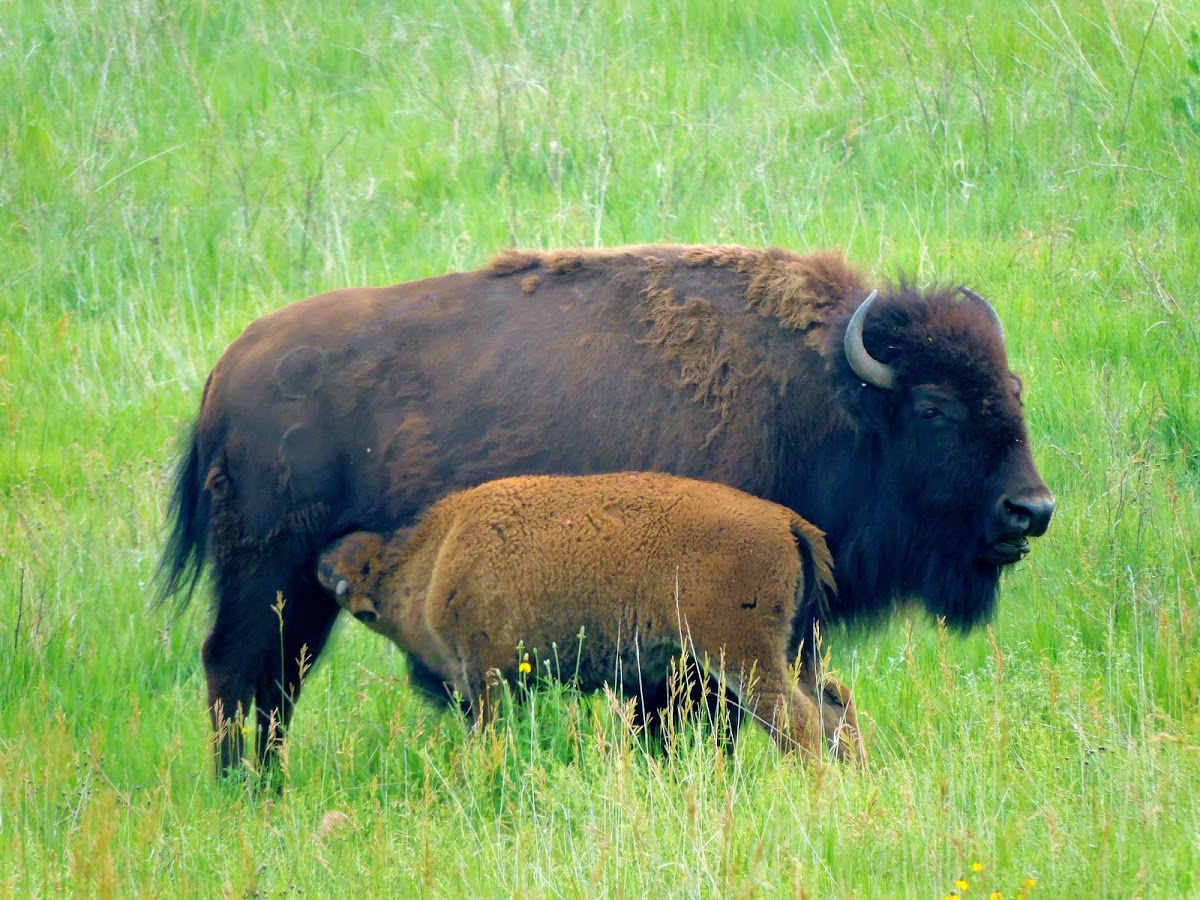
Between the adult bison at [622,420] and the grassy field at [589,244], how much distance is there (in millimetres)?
420

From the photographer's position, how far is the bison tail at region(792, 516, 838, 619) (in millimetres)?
5047

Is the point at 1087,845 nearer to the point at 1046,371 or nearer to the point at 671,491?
the point at 671,491

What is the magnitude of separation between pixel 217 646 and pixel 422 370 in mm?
1310

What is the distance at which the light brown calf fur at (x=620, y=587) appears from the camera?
4.79 metres

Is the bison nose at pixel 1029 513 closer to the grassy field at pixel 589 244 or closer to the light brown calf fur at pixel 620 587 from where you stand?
the grassy field at pixel 589 244

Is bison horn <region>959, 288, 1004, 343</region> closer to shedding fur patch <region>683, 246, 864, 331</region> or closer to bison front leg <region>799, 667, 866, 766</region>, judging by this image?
shedding fur patch <region>683, 246, 864, 331</region>

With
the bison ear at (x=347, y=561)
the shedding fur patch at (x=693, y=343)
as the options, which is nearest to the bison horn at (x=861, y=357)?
the shedding fur patch at (x=693, y=343)

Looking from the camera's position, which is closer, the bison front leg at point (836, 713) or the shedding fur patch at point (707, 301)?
the bison front leg at point (836, 713)

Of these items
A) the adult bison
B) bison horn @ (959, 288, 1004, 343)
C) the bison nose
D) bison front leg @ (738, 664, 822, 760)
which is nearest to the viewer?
bison front leg @ (738, 664, 822, 760)

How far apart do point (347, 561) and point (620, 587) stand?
1.05 meters

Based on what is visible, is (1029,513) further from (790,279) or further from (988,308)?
(790,279)

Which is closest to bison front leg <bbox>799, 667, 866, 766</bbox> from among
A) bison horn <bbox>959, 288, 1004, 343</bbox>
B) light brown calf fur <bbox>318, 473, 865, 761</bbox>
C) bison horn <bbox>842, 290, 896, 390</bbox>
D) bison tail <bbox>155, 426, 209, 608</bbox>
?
light brown calf fur <bbox>318, 473, 865, 761</bbox>

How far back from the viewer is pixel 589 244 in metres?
Result: 9.50

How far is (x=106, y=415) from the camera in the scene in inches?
350
